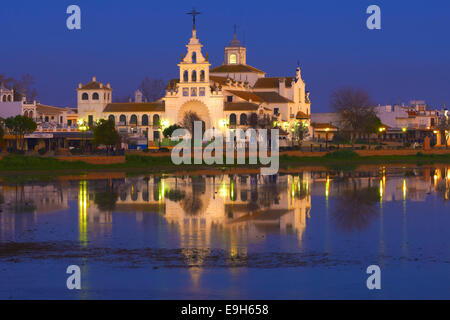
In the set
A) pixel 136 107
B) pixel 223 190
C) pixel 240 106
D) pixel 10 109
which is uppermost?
pixel 136 107

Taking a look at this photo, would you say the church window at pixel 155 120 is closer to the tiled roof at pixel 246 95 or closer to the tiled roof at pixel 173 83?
the tiled roof at pixel 173 83

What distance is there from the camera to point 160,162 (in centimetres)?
6469

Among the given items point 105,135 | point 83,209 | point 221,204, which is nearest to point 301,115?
point 105,135

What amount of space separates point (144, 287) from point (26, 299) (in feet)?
8.39

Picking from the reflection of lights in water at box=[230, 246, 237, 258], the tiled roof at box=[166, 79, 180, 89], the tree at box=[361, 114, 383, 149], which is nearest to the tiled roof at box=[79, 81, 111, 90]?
the tiled roof at box=[166, 79, 180, 89]

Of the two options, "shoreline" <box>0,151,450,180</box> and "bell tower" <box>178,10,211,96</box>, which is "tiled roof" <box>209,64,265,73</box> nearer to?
"bell tower" <box>178,10,211,96</box>

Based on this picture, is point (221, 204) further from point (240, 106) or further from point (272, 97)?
point (272, 97)

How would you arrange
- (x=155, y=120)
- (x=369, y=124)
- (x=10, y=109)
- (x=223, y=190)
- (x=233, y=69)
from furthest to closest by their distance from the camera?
(x=233, y=69)
(x=155, y=120)
(x=369, y=124)
(x=10, y=109)
(x=223, y=190)

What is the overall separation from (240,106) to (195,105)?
18.8 ft

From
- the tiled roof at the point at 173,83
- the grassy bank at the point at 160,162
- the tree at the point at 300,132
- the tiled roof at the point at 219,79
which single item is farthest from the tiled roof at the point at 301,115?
the grassy bank at the point at 160,162

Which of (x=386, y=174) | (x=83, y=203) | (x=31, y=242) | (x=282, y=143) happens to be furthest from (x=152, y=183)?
(x=282, y=143)

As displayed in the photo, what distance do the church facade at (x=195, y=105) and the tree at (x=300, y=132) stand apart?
1168 millimetres

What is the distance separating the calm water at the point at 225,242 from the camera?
18.6 meters
